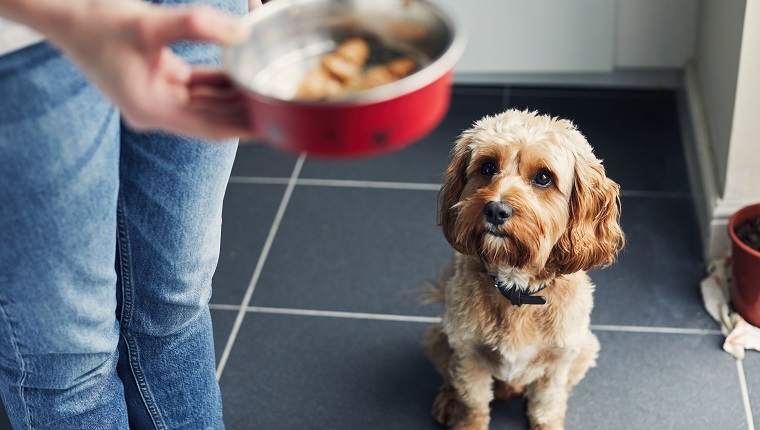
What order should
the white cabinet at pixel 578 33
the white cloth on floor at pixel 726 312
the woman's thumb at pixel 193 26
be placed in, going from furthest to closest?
the white cabinet at pixel 578 33, the white cloth on floor at pixel 726 312, the woman's thumb at pixel 193 26

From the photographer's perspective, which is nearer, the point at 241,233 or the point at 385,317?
the point at 385,317

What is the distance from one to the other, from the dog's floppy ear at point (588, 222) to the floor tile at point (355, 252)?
0.62 m

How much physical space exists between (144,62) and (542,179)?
0.82 meters

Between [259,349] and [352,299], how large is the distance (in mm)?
260

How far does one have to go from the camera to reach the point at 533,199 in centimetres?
143

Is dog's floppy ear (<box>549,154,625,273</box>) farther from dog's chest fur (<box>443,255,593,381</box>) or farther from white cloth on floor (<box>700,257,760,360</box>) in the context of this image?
white cloth on floor (<box>700,257,760,360</box>)

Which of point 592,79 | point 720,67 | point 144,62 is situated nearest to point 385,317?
point 720,67

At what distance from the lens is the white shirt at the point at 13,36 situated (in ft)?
2.83

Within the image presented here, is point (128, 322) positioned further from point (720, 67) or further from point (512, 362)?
point (720, 67)

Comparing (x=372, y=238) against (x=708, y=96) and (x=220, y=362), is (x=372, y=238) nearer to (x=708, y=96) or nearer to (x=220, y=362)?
(x=220, y=362)

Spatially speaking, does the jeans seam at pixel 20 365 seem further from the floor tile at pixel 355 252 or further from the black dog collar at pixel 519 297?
the floor tile at pixel 355 252

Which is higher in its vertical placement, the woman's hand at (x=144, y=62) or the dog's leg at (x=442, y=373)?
the woman's hand at (x=144, y=62)

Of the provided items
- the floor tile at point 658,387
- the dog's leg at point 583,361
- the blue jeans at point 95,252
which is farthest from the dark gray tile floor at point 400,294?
the blue jeans at point 95,252

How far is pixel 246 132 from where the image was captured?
2.71ft
